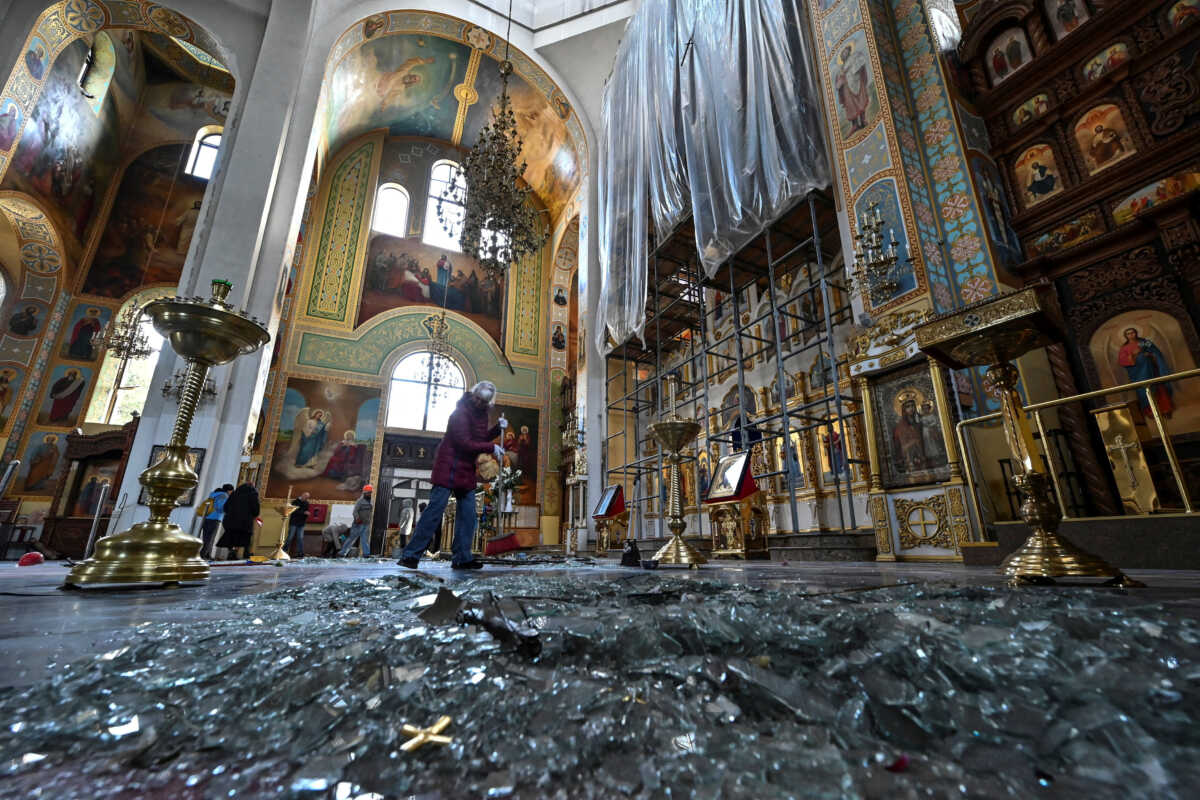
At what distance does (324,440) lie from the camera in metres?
12.3

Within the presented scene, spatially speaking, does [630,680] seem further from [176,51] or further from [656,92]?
[176,51]

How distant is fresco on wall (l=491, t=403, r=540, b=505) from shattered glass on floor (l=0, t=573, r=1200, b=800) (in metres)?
13.3

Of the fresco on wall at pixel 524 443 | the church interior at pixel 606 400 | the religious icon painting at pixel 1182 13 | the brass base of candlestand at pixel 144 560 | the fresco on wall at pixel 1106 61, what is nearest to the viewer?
the church interior at pixel 606 400

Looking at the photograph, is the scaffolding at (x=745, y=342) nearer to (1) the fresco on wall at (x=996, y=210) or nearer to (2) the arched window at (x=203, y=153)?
(1) the fresco on wall at (x=996, y=210)

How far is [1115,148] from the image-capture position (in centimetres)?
588

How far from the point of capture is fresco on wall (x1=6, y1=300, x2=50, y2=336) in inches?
443

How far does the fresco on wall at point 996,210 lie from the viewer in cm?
576

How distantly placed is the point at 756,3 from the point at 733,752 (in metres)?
9.10

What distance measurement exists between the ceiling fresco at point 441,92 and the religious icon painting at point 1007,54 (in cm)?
823

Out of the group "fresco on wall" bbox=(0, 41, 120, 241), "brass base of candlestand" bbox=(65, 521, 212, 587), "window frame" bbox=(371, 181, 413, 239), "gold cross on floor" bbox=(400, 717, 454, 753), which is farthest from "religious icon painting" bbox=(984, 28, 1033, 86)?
"fresco on wall" bbox=(0, 41, 120, 241)

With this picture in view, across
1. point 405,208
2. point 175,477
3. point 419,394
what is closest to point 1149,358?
point 175,477

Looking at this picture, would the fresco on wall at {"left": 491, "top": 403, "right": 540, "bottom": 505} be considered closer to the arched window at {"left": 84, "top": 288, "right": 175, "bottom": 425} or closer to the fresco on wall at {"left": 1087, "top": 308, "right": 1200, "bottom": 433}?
the arched window at {"left": 84, "top": 288, "right": 175, "bottom": 425}

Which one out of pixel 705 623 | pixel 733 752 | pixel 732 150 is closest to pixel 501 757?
pixel 733 752

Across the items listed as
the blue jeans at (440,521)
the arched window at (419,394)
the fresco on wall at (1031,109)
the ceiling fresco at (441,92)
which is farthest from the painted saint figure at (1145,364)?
the arched window at (419,394)
